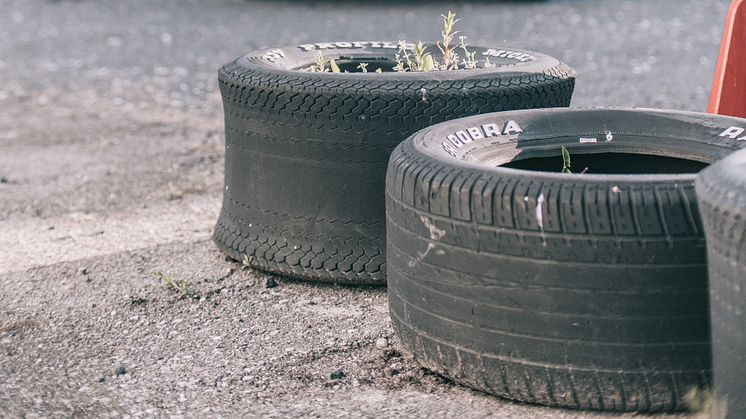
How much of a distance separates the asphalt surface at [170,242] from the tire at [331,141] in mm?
150

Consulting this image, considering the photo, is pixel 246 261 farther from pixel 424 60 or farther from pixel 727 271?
pixel 727 271

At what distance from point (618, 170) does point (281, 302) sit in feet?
3.97

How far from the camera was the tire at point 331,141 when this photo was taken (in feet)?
11.7

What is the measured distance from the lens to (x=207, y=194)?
17.0 feet

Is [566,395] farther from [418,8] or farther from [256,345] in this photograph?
[418,8]

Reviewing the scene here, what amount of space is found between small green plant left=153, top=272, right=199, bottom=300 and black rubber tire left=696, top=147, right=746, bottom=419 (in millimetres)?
1985

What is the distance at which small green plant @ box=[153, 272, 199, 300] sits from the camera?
3.78 metres

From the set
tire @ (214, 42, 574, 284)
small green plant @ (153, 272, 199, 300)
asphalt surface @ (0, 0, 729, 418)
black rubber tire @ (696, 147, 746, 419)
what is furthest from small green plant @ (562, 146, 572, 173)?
small green plant @ (153, 272, 199, 300)

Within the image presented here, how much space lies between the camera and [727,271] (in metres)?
2.21

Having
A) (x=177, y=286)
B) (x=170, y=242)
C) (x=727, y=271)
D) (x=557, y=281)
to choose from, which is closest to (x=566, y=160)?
(x=557, y=281)

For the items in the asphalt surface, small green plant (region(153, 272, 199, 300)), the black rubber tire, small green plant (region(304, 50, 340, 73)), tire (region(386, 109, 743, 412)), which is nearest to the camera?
the black rubber tire

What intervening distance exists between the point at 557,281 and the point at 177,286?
1.70 metres

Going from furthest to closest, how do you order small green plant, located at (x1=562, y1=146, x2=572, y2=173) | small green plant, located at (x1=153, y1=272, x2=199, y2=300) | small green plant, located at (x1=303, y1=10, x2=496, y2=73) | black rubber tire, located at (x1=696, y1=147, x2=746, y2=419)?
small green plant, located at (x1=303, y1=10, x2=496, y2=73), small green plant, located at (x1=153, y1=272, x2=199, y2=300), small green plant, located at (x1=562, y1=146, x2=572, y2=173), black rubber tire, located at (x1=696, y1=147, x2=746, y2=419)

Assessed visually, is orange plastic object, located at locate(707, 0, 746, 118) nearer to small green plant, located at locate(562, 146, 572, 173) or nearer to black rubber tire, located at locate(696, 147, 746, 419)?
small green plant, located at locate(562, 146, 572, 173)
